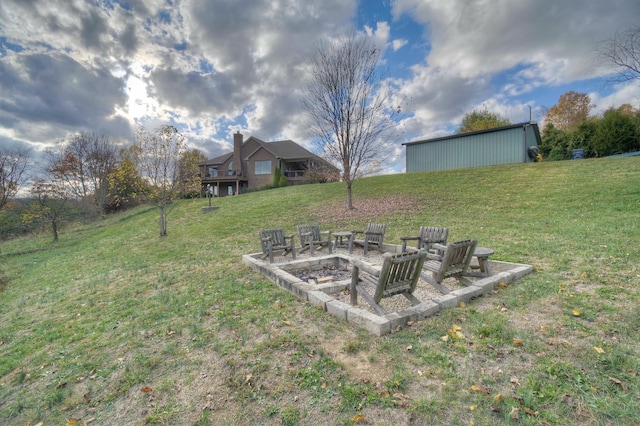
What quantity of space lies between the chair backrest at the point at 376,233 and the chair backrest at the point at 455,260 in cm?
339

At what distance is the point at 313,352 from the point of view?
3.12 m

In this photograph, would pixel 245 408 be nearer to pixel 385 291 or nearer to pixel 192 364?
pixel 192 364

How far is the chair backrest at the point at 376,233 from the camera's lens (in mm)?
8250

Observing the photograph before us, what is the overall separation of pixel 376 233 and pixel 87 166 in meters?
34.9

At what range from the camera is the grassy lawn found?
2309mm

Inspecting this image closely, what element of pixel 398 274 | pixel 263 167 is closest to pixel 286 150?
pixel 263 167

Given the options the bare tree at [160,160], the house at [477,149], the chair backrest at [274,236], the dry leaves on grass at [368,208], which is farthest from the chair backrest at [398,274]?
Answer: the house at [477,149]

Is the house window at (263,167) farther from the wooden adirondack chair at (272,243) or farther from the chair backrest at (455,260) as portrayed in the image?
the chair backrest at (455,260)

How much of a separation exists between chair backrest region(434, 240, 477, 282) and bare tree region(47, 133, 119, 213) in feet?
108

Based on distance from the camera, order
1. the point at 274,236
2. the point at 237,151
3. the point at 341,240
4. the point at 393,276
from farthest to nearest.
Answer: the point at 237,151
the point at 341,240
the point at 274,236
the point at 393,276

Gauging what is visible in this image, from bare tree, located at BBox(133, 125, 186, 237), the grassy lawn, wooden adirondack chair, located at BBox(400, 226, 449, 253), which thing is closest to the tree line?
bare tree, located at BBox(133, 125, 186, 237)

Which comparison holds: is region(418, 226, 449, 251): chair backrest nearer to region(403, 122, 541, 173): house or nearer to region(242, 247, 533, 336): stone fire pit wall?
region(242, 247, 533, 336): stone fire pit wall

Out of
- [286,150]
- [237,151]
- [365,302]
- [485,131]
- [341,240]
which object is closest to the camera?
[365,302]

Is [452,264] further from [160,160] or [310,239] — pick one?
[160,160]
